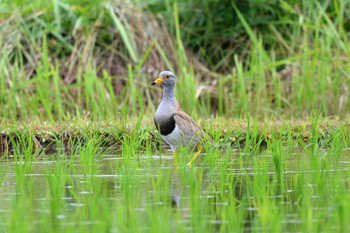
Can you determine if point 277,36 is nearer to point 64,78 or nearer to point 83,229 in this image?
point 64,78

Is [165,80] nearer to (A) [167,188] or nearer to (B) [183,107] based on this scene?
(B) [183,107]

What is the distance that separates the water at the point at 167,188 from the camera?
5152 mm

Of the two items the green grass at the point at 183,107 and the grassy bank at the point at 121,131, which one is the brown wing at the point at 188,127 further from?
the grassy bank at the point at 121,131

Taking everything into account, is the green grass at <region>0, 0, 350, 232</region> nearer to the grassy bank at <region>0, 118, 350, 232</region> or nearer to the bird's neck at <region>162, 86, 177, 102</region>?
the grassy bank at <region>0, 118, 350, 232</region>

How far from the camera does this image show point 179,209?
212 inches

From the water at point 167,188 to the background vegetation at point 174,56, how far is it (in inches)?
138

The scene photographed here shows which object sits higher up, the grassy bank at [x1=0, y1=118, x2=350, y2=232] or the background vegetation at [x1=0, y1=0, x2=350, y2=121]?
the background vegetation at [x1=0, y1=0, x2=350, y2=121]

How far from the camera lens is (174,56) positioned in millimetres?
13039

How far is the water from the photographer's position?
5.15m

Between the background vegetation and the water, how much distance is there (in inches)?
138

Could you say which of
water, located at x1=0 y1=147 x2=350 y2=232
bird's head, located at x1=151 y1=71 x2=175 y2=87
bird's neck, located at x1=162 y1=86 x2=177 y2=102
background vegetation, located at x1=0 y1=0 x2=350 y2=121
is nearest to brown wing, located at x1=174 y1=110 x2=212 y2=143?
bird's neck, located at x1=162 y1=86 x2=177 y2=102

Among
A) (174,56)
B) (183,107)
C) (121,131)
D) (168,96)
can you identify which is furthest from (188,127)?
(174,56)

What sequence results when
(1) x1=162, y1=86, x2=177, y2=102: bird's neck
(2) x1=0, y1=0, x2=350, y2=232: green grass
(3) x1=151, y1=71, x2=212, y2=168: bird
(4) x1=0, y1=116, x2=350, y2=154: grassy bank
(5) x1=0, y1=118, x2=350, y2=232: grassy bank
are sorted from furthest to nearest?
(4) x1=0, y1=116, x2=350, y2=154: grassy bank → (1) x1=162, y1=86, x2=177, y2=102: bird's neck → (3) x1=151, y1=71, x2=212, y2=168: bird → (2) x1=0, y1=0, x2=350, y2=232: green grass → (5) x1=0, y1=118, x2=350, y2=232: grassy bank

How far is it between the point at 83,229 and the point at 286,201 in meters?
1.53
